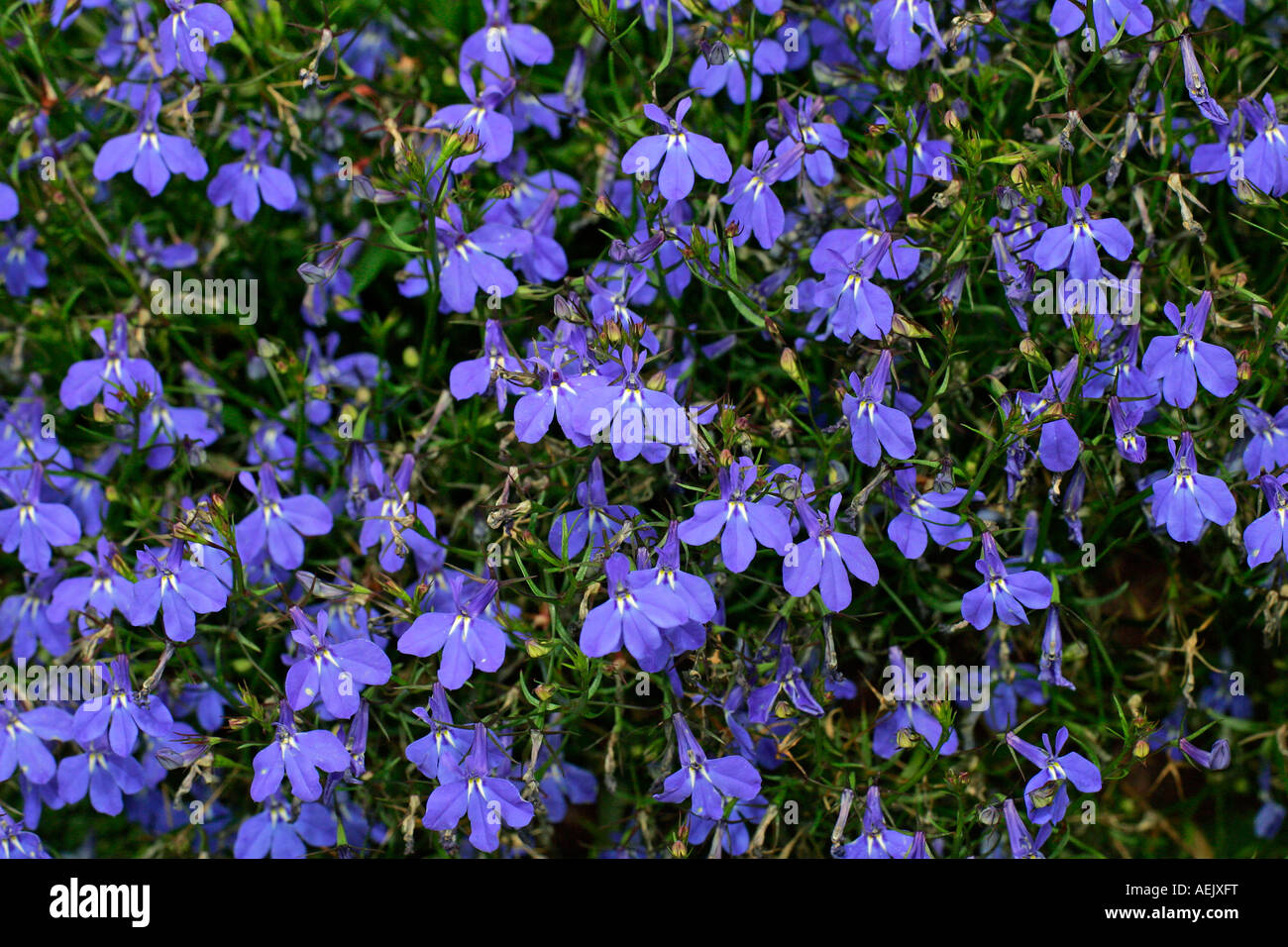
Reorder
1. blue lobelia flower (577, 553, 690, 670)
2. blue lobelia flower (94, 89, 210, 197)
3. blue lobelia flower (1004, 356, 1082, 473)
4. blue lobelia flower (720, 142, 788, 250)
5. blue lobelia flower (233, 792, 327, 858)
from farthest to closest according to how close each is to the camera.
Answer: blue lobelia flower (94, 89, 210, 197) → blue lobelia flower (233, 792, 327, 858) → blue lobelia flower (720, 142, 788, 250) → blue lobelia flower (1004, 356, 1082, 473) → blue lobelia flower (577, 553, 690, 670)

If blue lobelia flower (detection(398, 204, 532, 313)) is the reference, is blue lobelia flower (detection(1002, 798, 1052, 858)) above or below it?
below

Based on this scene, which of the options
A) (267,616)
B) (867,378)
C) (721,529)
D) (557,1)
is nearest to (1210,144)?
(867,378)

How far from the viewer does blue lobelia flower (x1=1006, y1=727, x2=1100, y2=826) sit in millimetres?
1574

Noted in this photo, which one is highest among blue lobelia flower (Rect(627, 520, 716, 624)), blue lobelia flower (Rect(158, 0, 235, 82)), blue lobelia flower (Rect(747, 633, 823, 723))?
blue lobelia flower (Rect(158, 0, 235, 82))

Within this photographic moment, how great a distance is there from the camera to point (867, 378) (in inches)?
62.2

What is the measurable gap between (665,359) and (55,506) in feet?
3.25

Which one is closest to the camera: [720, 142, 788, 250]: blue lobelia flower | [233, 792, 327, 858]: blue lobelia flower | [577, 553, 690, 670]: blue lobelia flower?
[577, 553, 690, 670]: blue lobelia flower

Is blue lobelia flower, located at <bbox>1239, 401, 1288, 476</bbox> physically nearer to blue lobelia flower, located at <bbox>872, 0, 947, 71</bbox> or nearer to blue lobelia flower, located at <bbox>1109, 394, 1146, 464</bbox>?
blue lobelia flower, located at <bbox>1109, 394, 1146, 464</bbox>

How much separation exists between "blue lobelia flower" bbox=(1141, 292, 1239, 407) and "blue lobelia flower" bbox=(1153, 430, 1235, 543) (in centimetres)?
6

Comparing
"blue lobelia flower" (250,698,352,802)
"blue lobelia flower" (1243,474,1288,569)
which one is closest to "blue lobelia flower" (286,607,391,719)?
"blue lobelia flower" (250,698,352,802)

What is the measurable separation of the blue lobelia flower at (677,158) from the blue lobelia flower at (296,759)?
0.88 meters
